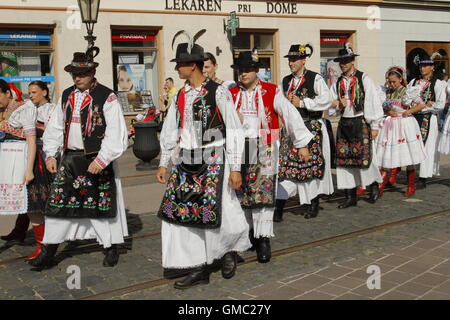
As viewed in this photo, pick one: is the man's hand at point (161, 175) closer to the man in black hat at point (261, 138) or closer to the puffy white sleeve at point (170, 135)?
the puffy white sleeve at point (170, 135)

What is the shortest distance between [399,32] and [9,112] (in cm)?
1945

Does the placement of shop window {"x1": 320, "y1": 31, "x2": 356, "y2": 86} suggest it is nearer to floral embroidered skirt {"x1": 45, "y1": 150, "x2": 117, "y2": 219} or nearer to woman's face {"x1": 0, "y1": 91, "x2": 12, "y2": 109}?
woman's face {"x1": 0, "y1": 91, "x2": 12, "y2": 109}

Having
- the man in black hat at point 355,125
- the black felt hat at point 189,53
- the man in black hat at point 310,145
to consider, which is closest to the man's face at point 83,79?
the black felt hat at point 189,53

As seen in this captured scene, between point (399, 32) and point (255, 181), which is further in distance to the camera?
point (399, 32)

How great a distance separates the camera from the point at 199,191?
446 cm

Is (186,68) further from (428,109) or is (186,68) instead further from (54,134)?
(428,109)

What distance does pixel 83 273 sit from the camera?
4.95m

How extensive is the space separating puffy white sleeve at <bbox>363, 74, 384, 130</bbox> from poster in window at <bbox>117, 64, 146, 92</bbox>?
10.8 metres

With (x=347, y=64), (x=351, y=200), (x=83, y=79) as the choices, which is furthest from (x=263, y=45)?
(x=83, y=79)

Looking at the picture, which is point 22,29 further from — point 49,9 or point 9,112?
point 9,112

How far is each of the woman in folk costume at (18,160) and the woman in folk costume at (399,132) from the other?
16.6ft

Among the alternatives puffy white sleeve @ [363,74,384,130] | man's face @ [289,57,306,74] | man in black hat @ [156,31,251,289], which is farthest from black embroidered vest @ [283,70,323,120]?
man in black hat @ [156,31,251,289]

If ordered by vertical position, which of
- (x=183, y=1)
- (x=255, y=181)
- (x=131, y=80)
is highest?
(x=183, y=1)
